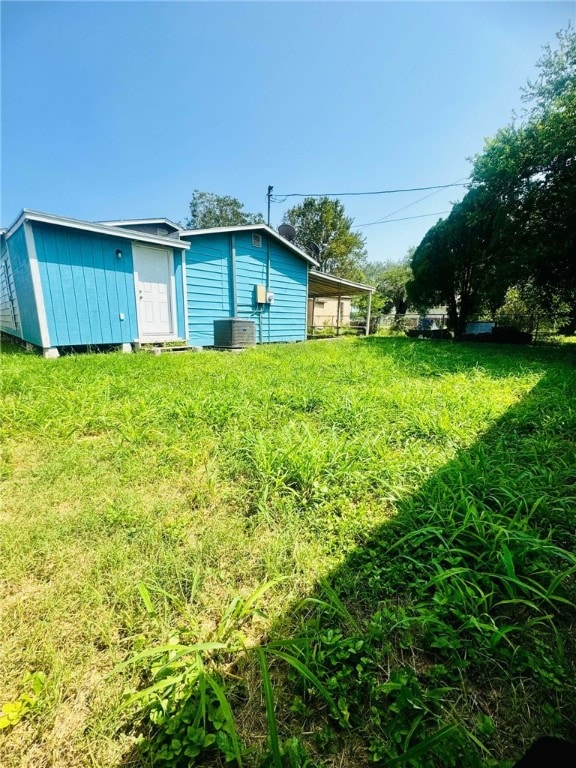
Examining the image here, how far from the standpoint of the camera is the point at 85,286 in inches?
241

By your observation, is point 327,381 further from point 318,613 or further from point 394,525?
point 318,613

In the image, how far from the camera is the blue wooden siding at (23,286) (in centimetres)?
577

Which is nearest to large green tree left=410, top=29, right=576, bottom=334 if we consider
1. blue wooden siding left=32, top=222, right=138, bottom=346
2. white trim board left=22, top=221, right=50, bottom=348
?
blue wooden siding left=32, top=222, right=138, bottom=346

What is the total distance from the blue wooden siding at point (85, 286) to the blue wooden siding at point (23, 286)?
0.29 meters

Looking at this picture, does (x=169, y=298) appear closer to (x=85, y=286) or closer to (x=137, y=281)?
(x=137, y=281)

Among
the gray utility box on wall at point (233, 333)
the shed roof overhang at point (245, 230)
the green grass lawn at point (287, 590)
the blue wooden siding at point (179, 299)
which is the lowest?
the green grass lawn at point (287, 590)

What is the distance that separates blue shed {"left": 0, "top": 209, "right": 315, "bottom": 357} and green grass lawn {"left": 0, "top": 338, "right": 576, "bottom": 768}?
447cm

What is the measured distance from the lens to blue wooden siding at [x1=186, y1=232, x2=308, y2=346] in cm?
810

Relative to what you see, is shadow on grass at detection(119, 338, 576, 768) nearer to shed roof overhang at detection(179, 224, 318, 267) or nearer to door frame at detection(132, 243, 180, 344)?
door frame at detection(132, 243, 180, 344)

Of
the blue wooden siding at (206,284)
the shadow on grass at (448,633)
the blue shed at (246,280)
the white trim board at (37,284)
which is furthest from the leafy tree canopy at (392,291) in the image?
the shadow on grass at (448,633)

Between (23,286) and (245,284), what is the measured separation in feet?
17.2

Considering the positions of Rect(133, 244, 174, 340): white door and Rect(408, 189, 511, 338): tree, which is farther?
Rect(408, 189, 511, 338): tree

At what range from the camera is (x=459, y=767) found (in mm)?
702

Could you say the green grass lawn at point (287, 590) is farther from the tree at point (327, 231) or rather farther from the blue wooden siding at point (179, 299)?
the tree at point (327, 231)
